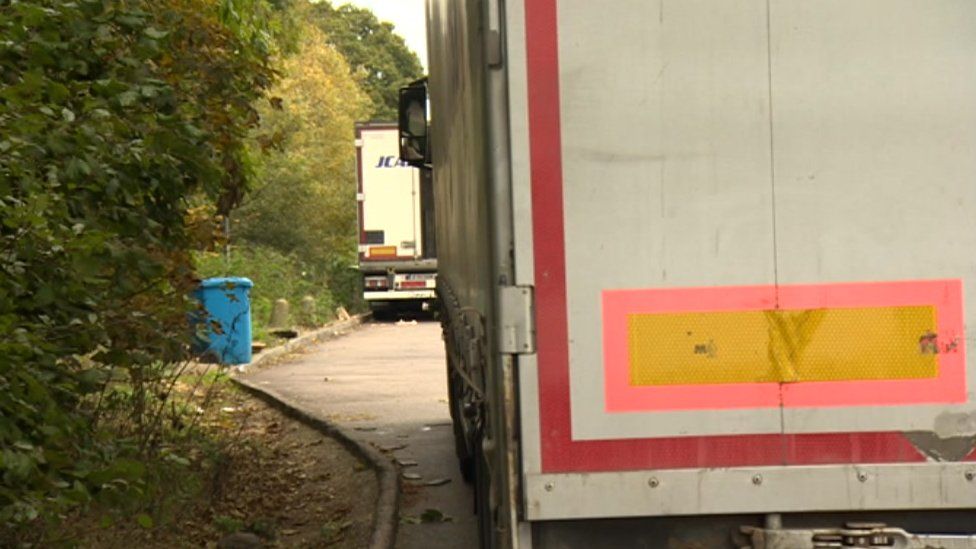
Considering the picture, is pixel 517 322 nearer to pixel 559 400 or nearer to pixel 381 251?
pixel 559 400

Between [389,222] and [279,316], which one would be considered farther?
[389,222]

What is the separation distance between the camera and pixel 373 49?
8925 cm

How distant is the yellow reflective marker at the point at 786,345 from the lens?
4812 mm

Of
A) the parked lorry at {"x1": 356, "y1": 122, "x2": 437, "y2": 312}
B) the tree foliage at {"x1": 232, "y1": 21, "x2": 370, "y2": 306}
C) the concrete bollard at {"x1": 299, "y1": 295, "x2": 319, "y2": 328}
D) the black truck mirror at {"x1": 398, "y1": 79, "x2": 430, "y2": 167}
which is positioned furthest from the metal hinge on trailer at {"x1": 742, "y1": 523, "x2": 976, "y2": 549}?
the tree foliage at {"x1": 232, "y1": 21, "x2": 370, "y2": 306}

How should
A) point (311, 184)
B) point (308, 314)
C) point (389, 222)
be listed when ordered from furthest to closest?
point (311, 184), point (389, 222), point (308, 314)

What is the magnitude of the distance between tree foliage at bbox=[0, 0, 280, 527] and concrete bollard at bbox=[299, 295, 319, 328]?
2541cm

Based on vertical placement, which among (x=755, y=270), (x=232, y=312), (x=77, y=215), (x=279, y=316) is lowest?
(x=279, y=316)

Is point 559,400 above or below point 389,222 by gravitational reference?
below

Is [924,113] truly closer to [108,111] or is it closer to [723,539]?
[723,539]

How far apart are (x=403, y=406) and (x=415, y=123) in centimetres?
448

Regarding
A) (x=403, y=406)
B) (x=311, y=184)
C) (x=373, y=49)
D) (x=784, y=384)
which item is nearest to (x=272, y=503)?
(x=403, y=406)

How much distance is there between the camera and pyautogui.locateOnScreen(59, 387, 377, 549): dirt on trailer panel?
9.82 m

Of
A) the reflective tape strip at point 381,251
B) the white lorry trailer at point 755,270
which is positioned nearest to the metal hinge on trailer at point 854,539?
the white lorry trailer at point 755,270

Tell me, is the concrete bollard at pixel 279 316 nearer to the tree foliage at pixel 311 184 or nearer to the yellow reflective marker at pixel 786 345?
the tree foliage at pixel 311 184
